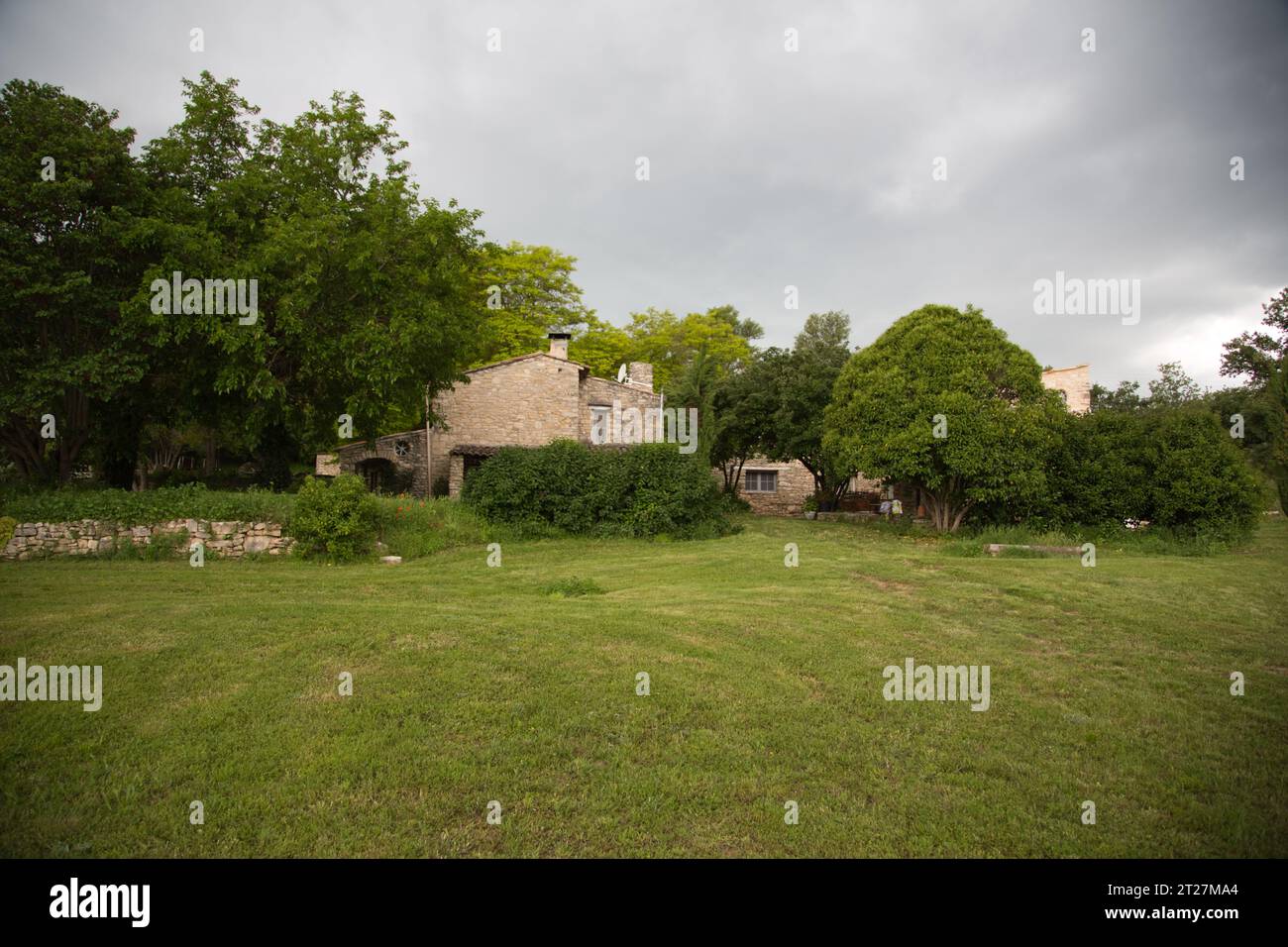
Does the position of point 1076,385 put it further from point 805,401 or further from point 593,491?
point 593,491

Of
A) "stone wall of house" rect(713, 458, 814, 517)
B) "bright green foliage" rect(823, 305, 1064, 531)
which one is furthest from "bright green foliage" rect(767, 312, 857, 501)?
"bright green foliage" rect(823, 305, 1064, 531)

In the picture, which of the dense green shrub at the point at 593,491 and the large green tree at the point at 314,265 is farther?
the dense green shrub at the point at 593,491

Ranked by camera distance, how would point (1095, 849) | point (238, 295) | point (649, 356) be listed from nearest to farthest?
point (1095, 849) → point (238, 295) → point (649, 356)

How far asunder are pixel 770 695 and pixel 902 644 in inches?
107

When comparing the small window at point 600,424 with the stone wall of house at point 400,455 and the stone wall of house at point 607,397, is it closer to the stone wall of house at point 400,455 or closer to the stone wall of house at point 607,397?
the stone wall of house at point 607,397

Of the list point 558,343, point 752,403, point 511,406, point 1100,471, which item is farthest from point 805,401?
point 511,406

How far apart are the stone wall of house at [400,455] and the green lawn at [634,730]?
59.7 feet

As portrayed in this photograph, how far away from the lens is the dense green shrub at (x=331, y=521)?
15.2 meters

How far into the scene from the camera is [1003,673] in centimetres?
700

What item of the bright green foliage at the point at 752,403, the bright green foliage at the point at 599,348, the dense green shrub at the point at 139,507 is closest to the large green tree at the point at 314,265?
the dense green shrub at the point at 139,507

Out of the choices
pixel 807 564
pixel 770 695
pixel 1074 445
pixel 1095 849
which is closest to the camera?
pixel 1095 849

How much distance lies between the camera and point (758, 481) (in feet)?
133
